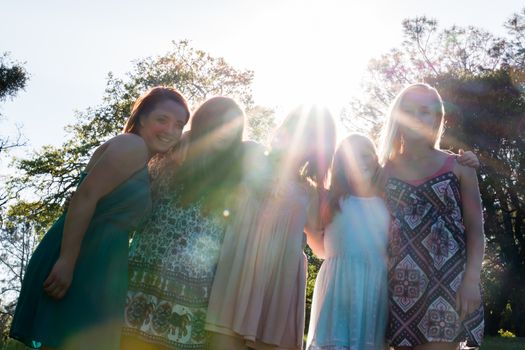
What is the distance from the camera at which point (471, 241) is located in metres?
4.38

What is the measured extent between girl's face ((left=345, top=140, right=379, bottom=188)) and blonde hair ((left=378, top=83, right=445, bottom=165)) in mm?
91

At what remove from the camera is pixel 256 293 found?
426 cm

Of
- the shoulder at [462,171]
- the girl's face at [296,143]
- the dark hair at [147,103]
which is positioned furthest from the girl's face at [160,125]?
the shoulder at [462,171]

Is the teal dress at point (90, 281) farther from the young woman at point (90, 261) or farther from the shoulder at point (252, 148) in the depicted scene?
the shoulder at point (252, 148)

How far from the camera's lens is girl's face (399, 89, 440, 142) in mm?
4582

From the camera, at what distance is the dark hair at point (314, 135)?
15.2 ft

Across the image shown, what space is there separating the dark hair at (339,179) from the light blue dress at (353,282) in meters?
0.05

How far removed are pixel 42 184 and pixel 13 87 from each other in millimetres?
6052

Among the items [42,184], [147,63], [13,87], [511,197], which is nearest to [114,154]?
[13,87]

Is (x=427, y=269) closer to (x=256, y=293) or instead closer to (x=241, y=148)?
(x=256, y=293)

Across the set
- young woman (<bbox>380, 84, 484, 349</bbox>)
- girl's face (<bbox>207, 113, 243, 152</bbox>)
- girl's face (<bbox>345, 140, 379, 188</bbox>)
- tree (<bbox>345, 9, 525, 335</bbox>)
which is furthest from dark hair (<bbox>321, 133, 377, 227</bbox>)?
tree (<bbox>345, 9, 525, 335</bbox>)

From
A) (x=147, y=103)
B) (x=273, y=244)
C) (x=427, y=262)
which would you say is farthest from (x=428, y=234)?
(x=147, y=103)

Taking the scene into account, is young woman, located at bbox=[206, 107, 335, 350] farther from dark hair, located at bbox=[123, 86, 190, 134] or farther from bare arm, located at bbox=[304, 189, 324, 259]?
dark hair, located at bbox=[123, 86, 190, 134]

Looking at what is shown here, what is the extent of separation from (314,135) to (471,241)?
1.32 m
